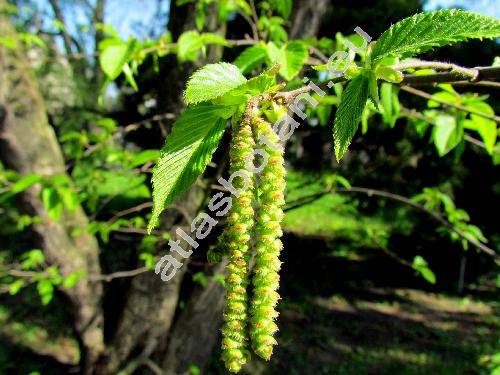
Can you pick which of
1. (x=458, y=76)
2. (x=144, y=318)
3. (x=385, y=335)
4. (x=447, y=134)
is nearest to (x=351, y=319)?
(x=385, y=335)

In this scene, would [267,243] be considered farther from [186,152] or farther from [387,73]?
[387,73]

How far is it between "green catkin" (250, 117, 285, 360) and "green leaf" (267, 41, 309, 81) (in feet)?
1.40

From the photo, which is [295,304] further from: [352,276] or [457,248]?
[457,248]

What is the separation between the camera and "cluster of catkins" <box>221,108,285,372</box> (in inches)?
19.2

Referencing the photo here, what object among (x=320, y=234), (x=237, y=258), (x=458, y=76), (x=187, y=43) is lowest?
(x=320, y=234)

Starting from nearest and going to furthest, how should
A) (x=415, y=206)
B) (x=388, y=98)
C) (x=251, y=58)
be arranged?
(x=251, y=58), (x=388, y=98), (x=415, y=206)

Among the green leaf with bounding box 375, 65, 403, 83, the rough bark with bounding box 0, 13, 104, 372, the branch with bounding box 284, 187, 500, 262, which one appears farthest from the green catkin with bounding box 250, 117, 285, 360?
the rough bark with bounding box 0, 13, 104, 372

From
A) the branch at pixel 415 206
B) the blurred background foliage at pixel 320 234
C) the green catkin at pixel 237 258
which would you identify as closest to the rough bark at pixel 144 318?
the blurred background foliage at pixel 320 234

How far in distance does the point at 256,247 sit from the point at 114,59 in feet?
2.87

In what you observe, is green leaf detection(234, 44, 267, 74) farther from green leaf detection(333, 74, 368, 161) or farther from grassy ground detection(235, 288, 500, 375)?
grassy ground detection(235, 288, 500, 375)

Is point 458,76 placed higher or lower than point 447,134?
higher

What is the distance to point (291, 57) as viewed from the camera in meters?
0.95

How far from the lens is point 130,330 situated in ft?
8.05

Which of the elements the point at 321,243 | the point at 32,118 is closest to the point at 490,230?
the point at 321,243
